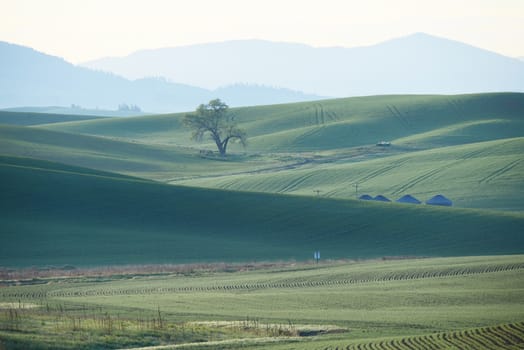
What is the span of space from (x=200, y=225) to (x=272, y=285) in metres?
20.0

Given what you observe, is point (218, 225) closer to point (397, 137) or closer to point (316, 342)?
point (316, 342)

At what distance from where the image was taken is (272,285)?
4369 centimetres


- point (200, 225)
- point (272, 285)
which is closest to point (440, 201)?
point (200, 225)

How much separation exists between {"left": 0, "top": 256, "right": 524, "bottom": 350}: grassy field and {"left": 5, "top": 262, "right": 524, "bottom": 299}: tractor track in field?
0.16 feet

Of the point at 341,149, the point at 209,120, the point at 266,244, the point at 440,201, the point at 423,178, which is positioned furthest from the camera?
the point at 209,120

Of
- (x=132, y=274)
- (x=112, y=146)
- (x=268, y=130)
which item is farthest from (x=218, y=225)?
(x=268, y=130)

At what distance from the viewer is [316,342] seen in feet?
88.6

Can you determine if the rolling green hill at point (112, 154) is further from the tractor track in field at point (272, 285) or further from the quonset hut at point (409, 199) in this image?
the tractor track in field at point (272, 285)

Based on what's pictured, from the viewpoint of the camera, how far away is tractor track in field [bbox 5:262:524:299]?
40.8 meters

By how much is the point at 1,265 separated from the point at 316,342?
90.2 ft

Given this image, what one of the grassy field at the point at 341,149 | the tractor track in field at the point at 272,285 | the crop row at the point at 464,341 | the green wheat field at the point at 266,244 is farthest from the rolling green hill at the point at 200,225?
the crop row at the point at 464,341

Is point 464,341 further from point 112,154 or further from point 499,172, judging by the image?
point 112,154

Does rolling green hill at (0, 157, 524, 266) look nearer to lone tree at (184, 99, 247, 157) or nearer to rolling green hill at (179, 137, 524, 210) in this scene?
rolling green hill at (179, 137, 524, 210)

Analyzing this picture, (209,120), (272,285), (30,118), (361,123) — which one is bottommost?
(272,285)
